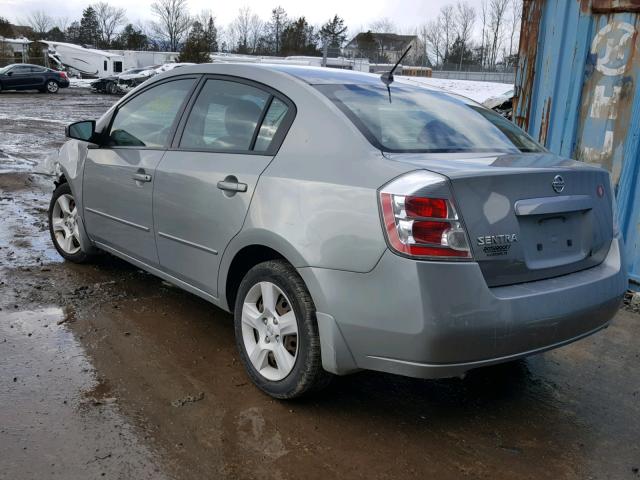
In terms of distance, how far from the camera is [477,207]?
2.54 m

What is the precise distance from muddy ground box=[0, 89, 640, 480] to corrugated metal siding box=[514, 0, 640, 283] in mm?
1561

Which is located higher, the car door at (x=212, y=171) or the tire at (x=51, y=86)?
the car door at (x=212, y=171)

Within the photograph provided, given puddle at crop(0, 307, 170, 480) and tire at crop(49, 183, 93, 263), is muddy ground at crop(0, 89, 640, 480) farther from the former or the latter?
tire at crop(49, 183, 93, 263)

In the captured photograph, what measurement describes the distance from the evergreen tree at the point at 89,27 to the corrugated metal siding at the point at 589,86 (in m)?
85.9

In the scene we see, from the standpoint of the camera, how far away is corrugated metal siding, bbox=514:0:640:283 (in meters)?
5.18

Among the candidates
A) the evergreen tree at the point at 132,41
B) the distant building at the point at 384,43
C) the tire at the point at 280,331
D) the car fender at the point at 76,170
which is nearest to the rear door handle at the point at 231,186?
the tire at the point at 280,331

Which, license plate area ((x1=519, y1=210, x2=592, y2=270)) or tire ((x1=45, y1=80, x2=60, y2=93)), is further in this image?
tire ((x1=45, y1=80, x2=60, y2=93))

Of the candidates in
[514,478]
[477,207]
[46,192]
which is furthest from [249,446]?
[46,192]

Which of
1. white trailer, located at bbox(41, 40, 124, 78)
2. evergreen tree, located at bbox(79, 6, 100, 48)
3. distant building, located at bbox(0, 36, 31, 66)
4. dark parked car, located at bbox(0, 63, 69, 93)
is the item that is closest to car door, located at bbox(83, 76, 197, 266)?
dark parked car, located at bbox(0, 63, 69, 93)

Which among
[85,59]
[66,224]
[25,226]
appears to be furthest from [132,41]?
[66,224]

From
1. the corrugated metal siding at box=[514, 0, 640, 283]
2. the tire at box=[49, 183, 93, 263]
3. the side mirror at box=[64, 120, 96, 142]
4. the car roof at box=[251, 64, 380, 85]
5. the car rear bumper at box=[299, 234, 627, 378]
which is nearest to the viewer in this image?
the car rear bumper at box=[299, 234, 627, 378]

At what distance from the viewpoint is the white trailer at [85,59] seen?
46.2m

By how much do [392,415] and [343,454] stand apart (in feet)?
1.51

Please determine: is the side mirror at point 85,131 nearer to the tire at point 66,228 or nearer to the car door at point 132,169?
the car door at point 132,169
